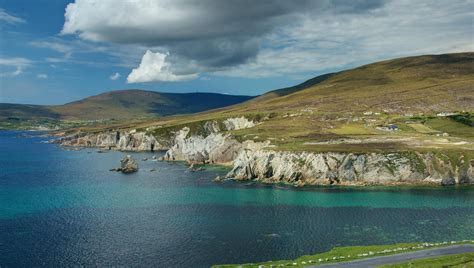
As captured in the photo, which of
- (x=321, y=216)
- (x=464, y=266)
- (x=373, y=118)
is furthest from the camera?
(x=373, y=118)

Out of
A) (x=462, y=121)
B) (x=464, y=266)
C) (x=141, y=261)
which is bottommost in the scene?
(x=141, y=261)

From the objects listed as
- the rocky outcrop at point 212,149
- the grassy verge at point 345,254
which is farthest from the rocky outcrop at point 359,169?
the grassy verge at point 345,254

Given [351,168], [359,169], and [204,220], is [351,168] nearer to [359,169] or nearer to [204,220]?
[359,169]

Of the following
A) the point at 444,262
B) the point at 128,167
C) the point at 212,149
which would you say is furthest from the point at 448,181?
the point at 128,167

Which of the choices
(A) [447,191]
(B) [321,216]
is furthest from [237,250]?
(A) [447,191]

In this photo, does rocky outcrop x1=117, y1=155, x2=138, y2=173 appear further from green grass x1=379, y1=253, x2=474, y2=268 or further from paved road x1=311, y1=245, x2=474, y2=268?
green grass x1=379, y1=253, x2=474, y2=268

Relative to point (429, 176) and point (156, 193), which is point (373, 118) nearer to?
point (429, 176)
